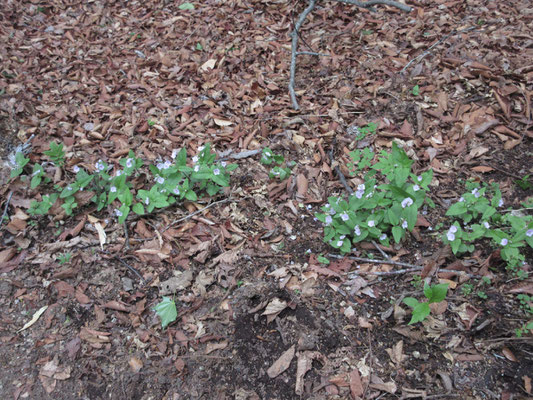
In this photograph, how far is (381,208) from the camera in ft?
7.92

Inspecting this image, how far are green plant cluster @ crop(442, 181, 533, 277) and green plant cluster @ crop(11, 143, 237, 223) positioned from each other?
1.53 meters

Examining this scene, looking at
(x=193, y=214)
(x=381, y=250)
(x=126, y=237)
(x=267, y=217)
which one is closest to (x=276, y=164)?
(x=267, y=217)

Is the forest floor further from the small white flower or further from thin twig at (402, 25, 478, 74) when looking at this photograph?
the small white flower

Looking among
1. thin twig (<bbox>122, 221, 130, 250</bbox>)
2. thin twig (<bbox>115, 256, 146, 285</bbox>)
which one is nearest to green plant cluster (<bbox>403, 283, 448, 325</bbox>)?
thin twig (<bbox>115, 256, 146, 285</bbox>)

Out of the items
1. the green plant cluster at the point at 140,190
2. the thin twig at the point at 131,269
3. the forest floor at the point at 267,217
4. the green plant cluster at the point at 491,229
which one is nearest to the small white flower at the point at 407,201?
the forest floor at the point at 267,217

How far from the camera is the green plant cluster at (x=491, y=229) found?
2.11 m

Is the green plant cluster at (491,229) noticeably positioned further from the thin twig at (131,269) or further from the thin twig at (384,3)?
the thin twig at (384,3)

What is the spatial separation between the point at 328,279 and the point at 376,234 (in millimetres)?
405

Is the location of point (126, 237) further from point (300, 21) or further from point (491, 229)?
point (300, 21)

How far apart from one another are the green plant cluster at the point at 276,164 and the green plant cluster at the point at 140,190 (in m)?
0.31

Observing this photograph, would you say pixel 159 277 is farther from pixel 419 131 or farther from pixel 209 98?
pixel 419 131

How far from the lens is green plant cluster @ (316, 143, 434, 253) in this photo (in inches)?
89.0

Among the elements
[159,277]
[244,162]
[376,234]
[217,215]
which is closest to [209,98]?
[244,162]

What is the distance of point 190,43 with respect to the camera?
4309 millimetres
